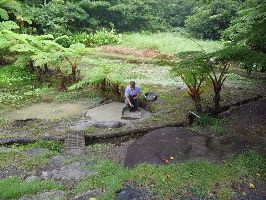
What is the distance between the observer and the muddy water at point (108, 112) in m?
11.9

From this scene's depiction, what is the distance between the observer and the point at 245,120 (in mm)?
10617

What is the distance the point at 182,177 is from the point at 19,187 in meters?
2.77

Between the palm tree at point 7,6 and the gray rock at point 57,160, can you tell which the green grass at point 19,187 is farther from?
the palm tree at point 7,6

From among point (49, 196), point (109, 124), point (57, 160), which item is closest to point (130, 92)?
point (109, 124)

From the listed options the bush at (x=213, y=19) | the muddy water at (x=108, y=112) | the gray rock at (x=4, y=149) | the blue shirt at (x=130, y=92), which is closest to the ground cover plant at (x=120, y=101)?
the gray rock at (x=4, y=149)

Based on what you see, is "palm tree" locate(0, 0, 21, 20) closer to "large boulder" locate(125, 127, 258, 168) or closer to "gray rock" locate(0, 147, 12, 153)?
"gray rock" locate(0, 147, 12, 153)

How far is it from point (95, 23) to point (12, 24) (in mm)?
7649

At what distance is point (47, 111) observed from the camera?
12.7 meters

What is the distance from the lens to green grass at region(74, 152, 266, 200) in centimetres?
671

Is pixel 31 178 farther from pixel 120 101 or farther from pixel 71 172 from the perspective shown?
pixel 120 101

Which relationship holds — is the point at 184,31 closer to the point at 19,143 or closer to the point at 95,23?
the point at 95,23

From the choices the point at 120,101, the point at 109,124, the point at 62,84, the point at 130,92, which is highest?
the point at 130,92

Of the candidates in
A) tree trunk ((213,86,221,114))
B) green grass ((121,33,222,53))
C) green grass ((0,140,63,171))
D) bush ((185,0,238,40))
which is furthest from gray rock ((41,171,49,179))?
bush ((185,0,238,40))

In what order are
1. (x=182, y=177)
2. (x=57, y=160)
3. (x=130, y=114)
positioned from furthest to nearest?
(x=130, y=114) < (x=57, y=160) < (x=182, y=177)
